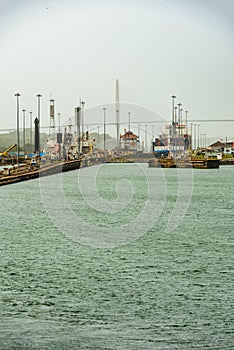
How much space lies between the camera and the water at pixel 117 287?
300 inches

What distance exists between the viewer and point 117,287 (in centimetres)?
991

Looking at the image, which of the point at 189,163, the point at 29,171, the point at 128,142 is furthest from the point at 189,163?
the point at 128,142

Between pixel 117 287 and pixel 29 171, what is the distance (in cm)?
3588

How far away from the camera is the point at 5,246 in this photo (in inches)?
541

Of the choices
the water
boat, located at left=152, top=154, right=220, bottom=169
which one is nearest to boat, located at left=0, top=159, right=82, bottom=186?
boat, located at left=152, top=154, right=220, bottom=169

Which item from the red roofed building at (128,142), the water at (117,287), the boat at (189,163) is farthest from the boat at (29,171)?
the red roofed building at (128,142)

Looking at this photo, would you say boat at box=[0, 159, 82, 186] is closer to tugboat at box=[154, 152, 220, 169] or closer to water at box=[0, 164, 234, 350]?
tugboat at box=[154, 152, 220, 169]

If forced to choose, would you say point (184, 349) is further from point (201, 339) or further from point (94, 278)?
point (94, 278)

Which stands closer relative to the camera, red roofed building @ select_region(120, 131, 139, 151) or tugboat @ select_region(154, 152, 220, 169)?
tugboat @ select_region(154, 152, 220, 169)

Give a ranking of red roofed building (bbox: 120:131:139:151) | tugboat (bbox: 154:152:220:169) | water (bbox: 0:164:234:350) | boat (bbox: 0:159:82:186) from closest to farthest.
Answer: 1. water (bbox: 0:164:234:350)
2. boat (bbox: 0:159:82:186)
3. tugboat (bbox: 154:152:220:169)
4. red roofed building (bbox: 120:131:139:151)

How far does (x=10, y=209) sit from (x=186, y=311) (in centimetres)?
1466

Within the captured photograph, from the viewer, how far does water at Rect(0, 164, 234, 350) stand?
7621 millimetres

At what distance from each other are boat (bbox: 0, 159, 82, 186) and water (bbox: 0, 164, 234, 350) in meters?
19.4

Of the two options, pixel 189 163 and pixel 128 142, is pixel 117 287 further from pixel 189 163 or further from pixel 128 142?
pixel 128 142
